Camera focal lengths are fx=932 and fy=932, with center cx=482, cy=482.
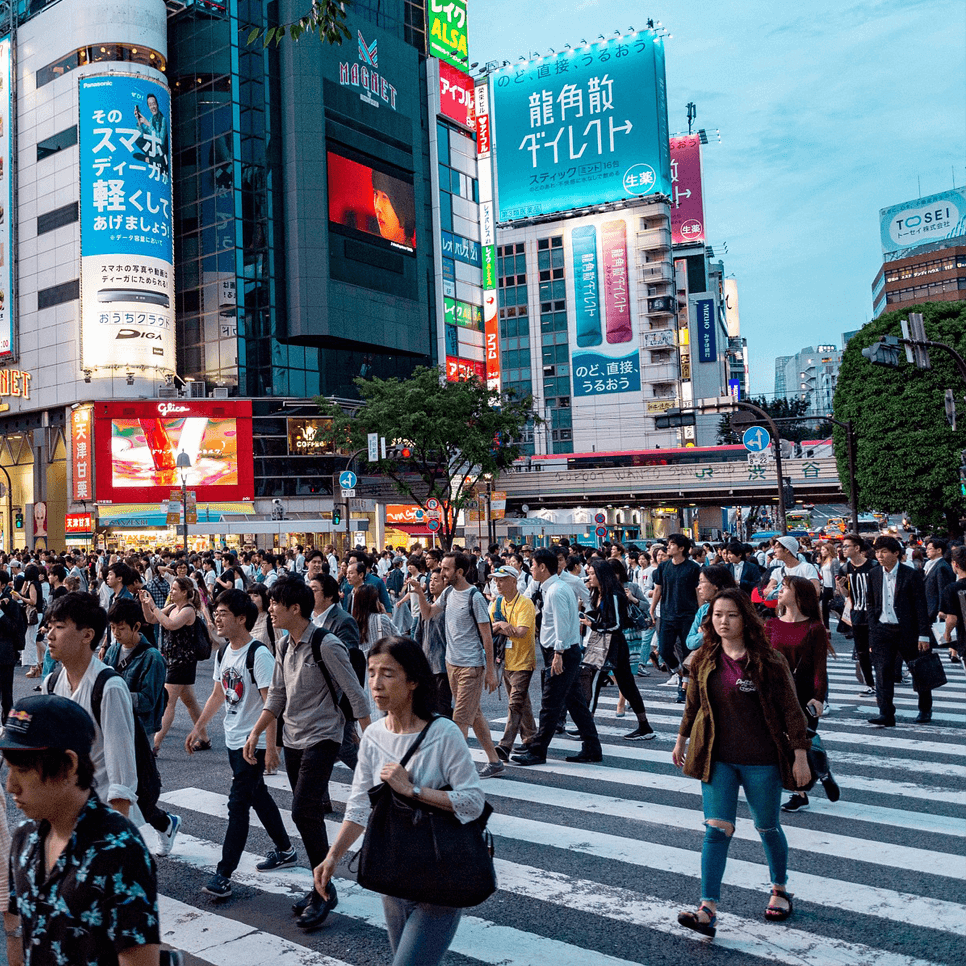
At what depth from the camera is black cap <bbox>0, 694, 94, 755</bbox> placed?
2.32 metres

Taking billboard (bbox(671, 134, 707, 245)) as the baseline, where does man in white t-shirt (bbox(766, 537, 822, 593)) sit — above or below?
below

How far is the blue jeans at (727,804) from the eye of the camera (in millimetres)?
4609

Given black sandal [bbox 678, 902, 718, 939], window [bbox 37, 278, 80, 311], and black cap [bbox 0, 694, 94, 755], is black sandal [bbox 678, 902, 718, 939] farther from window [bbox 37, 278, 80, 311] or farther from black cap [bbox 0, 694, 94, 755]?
window [bbox 37, 278, 80, 311]

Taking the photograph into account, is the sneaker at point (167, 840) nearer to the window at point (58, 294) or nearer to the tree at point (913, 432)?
the tree at point (913, 432)

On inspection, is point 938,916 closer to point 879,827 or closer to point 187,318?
point 879,827

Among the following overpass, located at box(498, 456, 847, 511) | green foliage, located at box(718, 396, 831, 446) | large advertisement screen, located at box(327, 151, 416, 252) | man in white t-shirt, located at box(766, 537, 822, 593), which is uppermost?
large advertisement screen, located at box(327, 151, 416, 252)

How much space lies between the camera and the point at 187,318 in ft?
177

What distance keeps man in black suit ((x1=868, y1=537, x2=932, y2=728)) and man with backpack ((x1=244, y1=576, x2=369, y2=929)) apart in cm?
659

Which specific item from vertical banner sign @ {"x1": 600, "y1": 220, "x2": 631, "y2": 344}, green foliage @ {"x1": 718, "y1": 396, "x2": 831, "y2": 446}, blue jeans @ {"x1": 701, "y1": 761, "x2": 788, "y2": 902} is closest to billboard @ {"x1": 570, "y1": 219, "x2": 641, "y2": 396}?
vertical banner sign @ {"x1": 600, "y1": 220, "x2": 631, "y2": 344}

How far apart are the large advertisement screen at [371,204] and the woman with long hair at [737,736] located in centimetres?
5303

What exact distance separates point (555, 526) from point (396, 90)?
3138 centimetres

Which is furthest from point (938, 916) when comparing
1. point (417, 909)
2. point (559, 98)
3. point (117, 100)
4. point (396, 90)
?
point (559, 98)

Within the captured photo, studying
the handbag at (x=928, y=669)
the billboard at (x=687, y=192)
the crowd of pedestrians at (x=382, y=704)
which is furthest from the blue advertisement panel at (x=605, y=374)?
the handbag at (x=928, y=669)

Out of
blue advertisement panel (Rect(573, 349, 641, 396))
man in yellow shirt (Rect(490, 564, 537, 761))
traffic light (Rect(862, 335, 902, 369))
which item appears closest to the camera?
man in yellow shirt (Rect(490, 564, 537, 761))
